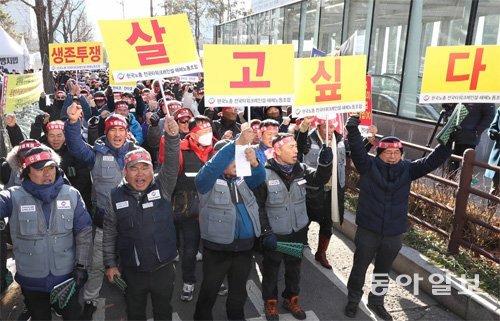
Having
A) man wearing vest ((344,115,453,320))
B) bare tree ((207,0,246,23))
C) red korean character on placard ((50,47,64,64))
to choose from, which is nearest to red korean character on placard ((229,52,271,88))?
man wearing vest ((344,115,453,320))

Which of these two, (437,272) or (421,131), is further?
(421,131)

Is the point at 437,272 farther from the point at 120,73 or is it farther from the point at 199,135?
the point at 120,73

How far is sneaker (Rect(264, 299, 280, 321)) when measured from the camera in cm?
406

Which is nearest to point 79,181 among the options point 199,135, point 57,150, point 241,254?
point 57,150

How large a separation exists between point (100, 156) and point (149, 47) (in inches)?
55.3

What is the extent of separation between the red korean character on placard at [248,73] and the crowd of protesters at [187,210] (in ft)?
1.24

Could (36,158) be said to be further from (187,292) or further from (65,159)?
(187,292)

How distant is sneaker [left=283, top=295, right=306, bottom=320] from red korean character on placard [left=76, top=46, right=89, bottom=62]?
24.9 feet

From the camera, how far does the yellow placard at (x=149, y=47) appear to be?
144 inches

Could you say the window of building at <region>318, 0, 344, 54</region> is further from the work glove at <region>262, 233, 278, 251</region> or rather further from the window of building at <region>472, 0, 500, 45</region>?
the work glove at <region>262, 233, 278, 251</region>

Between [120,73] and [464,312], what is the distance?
13.0 feet

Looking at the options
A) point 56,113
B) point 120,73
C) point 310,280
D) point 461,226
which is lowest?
point 310,280

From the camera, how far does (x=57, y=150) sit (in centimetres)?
495

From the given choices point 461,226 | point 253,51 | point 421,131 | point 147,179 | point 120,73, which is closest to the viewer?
point 147,179
